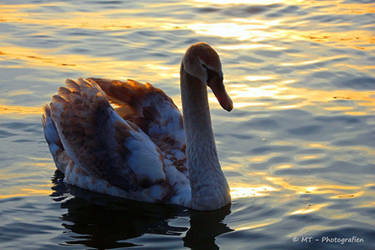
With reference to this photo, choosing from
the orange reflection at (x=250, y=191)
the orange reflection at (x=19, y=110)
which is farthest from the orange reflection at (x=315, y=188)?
the orange reflection at (x=19, y=110)

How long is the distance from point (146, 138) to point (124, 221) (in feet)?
3.28

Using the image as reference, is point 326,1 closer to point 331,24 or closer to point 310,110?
point 331,24

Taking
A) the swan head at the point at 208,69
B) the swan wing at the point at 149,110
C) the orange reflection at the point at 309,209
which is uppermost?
the swan head at the point at 208,69

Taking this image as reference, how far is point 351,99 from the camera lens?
11.8 metres

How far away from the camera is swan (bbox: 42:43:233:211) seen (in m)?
8.53

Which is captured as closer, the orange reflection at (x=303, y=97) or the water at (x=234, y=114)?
the water at (x=234, y=114)

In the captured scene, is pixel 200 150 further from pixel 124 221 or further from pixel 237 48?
pixel 237 48

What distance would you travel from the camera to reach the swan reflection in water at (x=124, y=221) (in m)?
7.90

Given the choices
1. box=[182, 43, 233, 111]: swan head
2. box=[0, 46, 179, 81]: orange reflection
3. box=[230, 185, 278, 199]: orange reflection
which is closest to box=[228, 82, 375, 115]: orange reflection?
box=[0, 46, 179, 81]: orange reflection

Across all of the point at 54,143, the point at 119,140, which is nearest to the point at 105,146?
the point at 119,140

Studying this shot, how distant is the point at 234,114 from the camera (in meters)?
11.4

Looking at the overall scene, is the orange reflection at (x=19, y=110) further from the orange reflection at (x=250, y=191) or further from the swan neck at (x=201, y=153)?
the orange reflection at (x=250, y=191)

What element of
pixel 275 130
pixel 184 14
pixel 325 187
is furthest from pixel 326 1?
pixel 325 187

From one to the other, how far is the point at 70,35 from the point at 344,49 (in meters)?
4.95
